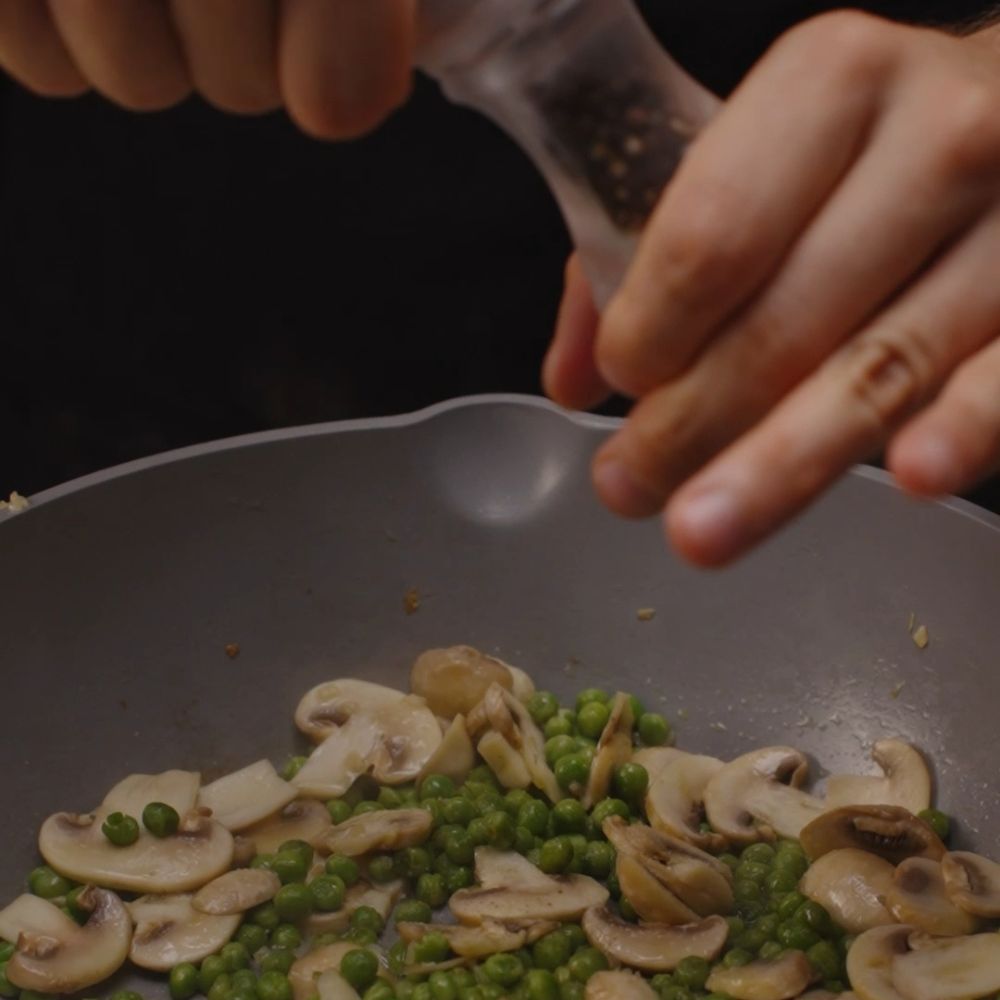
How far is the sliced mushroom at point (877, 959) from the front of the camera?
1621 mm

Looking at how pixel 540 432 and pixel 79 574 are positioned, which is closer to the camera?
pixel 79 574

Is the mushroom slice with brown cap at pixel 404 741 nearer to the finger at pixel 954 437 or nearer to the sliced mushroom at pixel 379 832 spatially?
the sliced mushroom at pixel 379 832

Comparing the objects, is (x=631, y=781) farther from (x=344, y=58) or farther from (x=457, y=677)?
(x=344, y=58)

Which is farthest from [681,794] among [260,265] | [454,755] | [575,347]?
[260,265]

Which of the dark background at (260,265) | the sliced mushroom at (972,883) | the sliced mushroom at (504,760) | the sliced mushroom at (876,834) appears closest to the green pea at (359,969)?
the sliced mushroom at (504,760)

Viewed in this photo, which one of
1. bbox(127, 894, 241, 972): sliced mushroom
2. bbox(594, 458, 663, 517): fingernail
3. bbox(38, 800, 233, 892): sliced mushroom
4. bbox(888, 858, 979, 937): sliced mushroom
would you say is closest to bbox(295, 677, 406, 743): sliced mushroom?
bbox(38, 800, 233, 892): sliced mushroom

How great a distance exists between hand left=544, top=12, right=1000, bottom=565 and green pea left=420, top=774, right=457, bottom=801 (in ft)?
4.14

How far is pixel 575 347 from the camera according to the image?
44.9 inches

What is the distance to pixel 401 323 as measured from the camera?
2.52 metres

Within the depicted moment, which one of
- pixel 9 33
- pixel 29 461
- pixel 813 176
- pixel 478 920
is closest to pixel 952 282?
pixel 813 176

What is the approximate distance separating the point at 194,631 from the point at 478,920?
62cm

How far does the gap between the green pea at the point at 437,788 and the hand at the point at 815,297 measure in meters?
1.26

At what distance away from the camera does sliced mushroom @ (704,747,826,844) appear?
192cm

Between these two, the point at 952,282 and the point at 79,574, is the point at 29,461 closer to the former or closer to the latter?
the point at 79,574
